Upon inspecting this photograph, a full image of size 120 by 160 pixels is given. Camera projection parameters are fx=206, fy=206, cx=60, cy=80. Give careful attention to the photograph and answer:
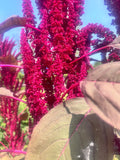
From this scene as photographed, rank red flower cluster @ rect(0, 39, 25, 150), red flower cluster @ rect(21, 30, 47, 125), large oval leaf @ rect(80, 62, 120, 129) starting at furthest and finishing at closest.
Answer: red flower cluster @ rect(0, 39, 25, 150)
red flower cluster @ rect(21, 30, 47, 125)
large oval leaf @ rect(80, 62, 120, 129)

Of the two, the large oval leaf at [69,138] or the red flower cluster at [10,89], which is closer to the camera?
the large oval leaf at [69,138]

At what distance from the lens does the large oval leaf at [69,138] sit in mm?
402

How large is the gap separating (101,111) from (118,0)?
16.9 inches

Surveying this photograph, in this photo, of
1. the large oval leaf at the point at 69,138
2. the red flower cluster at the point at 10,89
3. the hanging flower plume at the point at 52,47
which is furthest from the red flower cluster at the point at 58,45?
the red flower cluster at the point at 10,89

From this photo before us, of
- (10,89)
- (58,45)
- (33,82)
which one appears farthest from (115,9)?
(10,89)

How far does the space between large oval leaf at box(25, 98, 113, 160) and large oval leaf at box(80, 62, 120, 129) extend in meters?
0.11

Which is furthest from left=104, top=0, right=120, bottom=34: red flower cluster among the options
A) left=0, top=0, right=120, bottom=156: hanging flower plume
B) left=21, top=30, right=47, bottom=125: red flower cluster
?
left=21, top=30, right=47, bottom=125: red flower cluster

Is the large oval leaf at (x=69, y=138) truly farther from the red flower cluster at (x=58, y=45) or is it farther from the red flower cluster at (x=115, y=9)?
the red flower cluster at (x=115, y=9)

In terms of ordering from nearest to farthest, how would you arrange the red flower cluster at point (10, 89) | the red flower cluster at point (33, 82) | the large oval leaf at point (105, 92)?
1. the large oval leaf at point (105, 92)
2. the red flower cluster at point (33, 82)
3. the red flower cluster at point (10, 89)

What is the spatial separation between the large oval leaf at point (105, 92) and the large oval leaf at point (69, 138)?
0.35 ft

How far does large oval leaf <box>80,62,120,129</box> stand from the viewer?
0.31 meters

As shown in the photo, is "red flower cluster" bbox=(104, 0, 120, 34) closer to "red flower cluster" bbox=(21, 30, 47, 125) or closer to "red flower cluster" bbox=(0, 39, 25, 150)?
"red flower cluster" bbox=(21, 30, 47, 125)

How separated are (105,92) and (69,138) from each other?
0.45ft

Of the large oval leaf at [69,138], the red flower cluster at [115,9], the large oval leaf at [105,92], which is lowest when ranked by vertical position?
the large oval leaf at [69,138]
